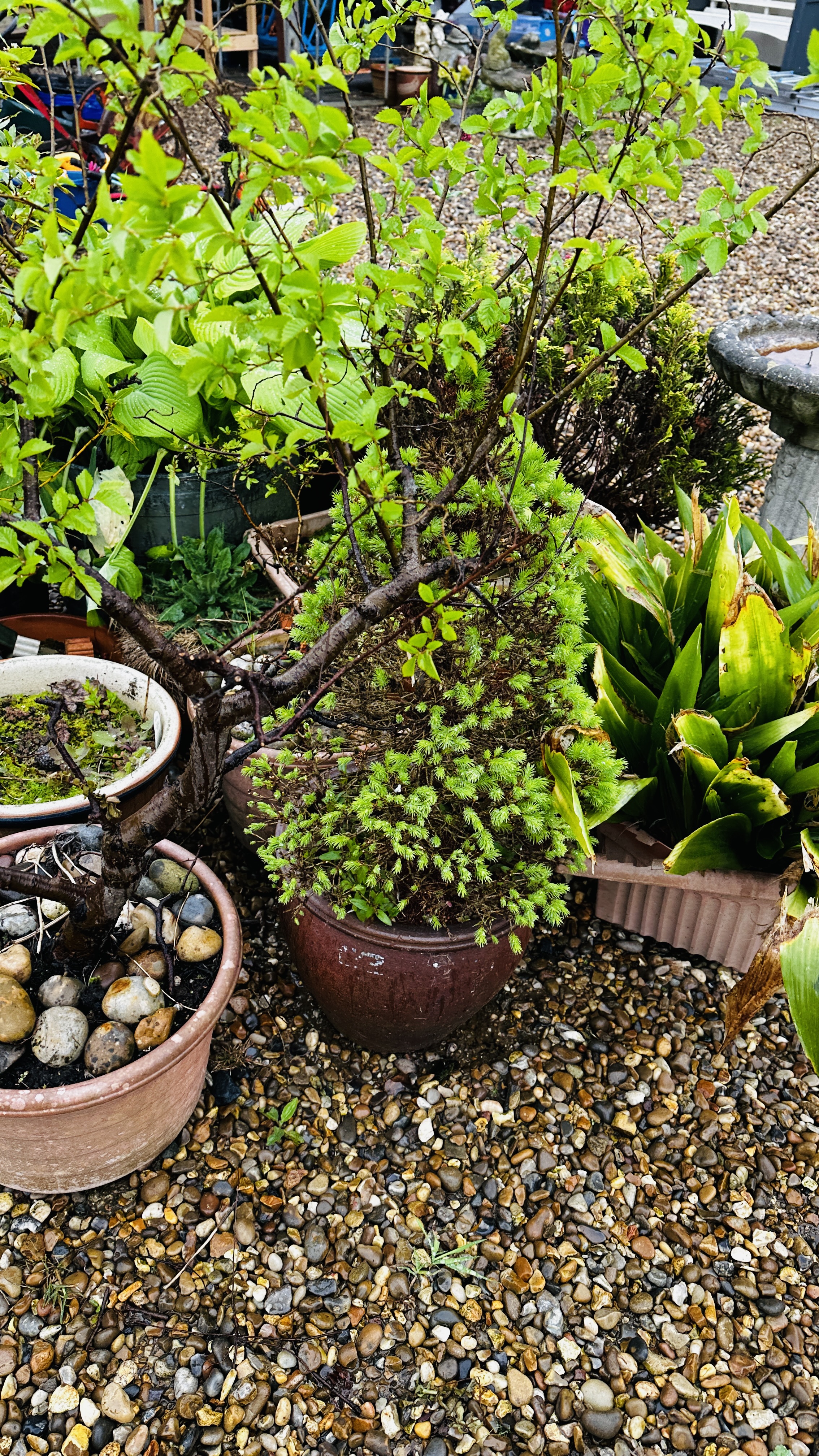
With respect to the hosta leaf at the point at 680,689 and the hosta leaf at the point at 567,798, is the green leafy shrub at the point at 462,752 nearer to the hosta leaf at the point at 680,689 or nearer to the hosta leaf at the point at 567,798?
the hosta leaf at the point at 567,798

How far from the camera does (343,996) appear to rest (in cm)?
204

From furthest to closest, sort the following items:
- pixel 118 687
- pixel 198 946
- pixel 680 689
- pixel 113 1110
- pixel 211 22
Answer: pixel 211 22, pixel 118 687, pixel 680 689, pixel 198 946, pixel 113 1110

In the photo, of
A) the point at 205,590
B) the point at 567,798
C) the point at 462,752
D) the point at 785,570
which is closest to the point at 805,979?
the point at 567,798

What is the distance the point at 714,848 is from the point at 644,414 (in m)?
1.76

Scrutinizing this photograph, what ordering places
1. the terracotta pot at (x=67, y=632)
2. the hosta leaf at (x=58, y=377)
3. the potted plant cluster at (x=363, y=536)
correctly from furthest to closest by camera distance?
the terracotta pot at (x=67, y=632) < the hosta leaf at (x=58, y=377) < the potted plant cluster at (x=363, y=536)

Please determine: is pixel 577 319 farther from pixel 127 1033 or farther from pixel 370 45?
pixel 127 1033

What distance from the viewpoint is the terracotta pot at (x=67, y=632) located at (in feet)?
9.05

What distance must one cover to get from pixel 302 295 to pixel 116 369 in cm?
152

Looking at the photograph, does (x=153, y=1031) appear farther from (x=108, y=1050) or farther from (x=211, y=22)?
(x=211, y=22)

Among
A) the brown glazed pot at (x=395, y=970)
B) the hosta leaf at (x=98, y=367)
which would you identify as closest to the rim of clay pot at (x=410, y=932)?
the brown glazed pot at (x=395, y=970)

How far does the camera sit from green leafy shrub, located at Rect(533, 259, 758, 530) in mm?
3176

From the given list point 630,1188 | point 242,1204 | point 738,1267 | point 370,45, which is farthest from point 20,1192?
point 370,45

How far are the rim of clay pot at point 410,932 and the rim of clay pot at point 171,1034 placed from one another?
0.63ft

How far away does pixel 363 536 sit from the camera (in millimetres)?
2008
